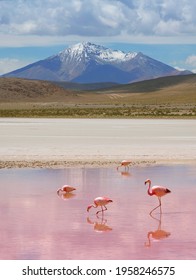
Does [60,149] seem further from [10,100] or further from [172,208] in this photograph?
[10,100]

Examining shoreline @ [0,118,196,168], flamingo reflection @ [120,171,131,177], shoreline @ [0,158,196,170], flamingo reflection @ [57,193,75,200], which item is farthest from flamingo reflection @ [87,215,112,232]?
shoreline @ [0,118,196,168]

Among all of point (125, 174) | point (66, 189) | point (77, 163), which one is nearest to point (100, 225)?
point (66, 189)

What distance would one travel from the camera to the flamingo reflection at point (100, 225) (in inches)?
503

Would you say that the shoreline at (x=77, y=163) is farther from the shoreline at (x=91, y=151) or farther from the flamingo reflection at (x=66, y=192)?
the flamingo reflection at (x=66, y=192)

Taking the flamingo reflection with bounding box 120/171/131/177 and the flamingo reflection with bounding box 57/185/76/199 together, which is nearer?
the flamingo reflection with bounding box 57/185/76/199

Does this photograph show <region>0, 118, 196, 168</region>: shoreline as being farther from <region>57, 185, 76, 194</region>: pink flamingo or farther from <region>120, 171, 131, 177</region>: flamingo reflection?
<region>57, 185, 76, 194</region>: pink flamingo

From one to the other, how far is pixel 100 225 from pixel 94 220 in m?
0.51

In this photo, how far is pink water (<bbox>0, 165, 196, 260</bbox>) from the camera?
11039 mm

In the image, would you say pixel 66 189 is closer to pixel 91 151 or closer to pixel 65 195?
pixel 65 195

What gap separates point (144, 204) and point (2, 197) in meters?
3.20

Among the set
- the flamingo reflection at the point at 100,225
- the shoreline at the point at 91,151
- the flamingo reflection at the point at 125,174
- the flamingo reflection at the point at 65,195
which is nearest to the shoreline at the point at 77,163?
the shoreline at the point at 91,151

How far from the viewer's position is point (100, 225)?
1319 centimetres
